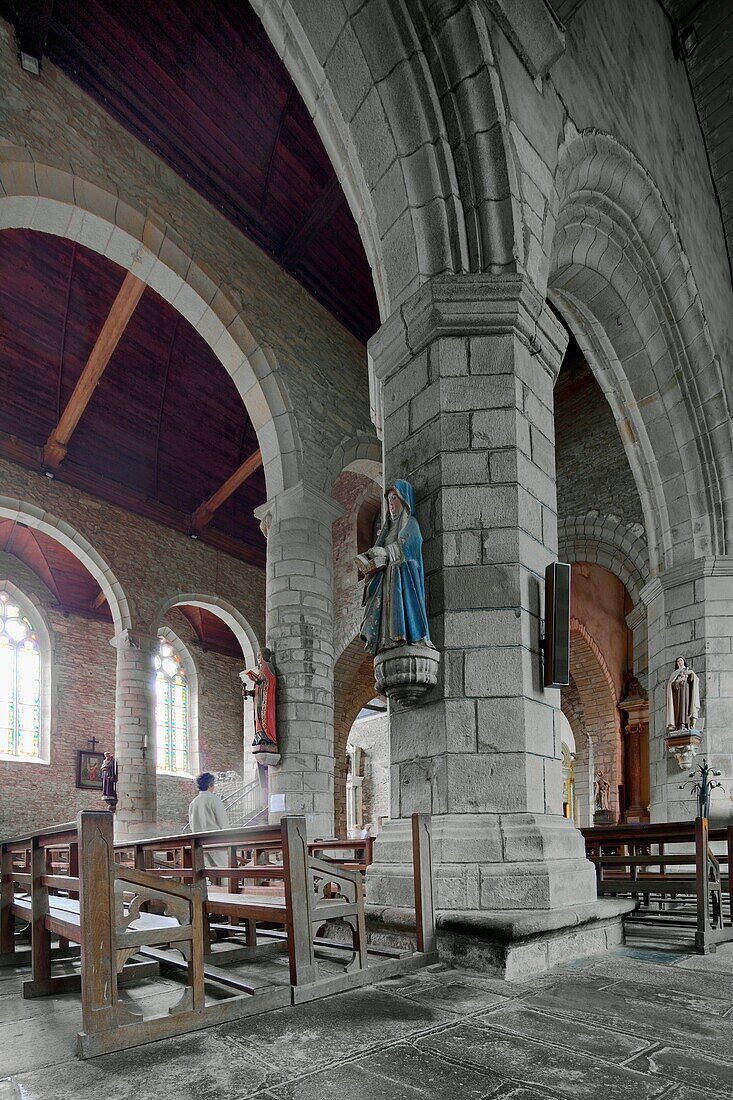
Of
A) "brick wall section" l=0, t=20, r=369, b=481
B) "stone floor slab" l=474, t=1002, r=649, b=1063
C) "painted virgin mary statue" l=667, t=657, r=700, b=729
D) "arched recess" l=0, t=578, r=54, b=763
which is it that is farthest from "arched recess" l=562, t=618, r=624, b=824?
"stone floor slab" l=474, t=1002, r=649, b=1063

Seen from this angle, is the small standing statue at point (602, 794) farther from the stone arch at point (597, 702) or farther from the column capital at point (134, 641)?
the column capital at point (134, 641)

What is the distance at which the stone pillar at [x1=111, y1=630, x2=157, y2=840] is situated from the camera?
37.1ft

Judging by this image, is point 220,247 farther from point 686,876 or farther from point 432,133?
point 686,876

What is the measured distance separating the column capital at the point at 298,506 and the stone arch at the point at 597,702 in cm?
564

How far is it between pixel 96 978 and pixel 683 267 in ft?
24.7

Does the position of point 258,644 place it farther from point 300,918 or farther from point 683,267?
point 300,918

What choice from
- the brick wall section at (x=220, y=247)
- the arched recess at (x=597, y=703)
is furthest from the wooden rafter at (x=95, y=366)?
the arched recess at (x=597, y=703)

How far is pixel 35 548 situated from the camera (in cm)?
1514

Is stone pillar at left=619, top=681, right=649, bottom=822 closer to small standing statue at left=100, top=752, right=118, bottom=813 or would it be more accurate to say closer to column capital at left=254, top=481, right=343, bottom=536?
column capital at left=254, top=481, right=343, bottom=536

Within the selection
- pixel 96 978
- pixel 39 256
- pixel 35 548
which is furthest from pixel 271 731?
pixel 35 548

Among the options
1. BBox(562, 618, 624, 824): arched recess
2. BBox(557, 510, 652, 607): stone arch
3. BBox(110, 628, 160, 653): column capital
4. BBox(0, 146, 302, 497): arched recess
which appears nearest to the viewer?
BBox(0, 146, 302, 497): arched recess

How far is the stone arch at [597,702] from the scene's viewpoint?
41.2 feet

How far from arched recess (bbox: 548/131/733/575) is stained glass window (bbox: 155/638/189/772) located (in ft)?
39.8

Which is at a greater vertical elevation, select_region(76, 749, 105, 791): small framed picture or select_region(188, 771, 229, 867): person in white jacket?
select_region(188, 771, 229, 867): person in white jacket
